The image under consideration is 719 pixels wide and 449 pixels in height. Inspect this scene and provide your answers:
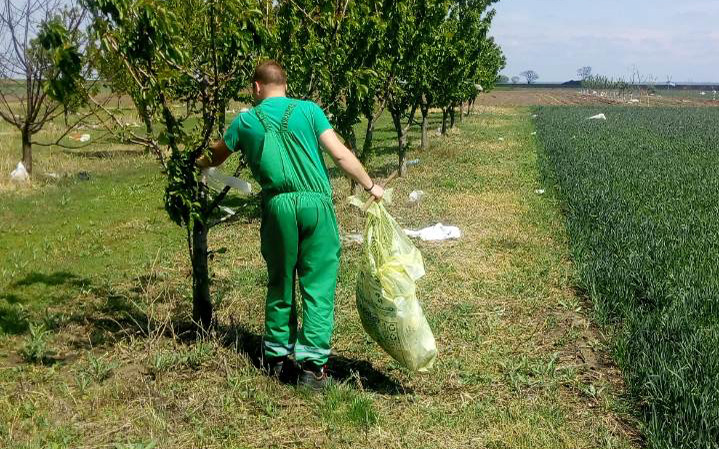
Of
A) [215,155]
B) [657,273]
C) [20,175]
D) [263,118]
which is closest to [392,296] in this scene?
[263,118]

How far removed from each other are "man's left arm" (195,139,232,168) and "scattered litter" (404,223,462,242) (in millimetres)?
4022

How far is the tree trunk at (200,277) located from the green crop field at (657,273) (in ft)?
9.11

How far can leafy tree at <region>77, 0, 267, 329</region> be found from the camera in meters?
3.68

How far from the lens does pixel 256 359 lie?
4188 mm

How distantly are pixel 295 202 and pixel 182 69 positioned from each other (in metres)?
1.26

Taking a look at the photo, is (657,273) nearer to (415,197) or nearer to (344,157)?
(344,157)

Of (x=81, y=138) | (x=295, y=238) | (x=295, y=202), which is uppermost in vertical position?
(x=295, y=202)

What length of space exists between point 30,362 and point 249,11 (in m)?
2.74

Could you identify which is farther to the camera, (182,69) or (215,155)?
(182,69)

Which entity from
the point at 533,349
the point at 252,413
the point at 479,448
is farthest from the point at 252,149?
the point at 533,349

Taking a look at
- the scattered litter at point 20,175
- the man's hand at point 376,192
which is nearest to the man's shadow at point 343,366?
the man's hand at point 376,192

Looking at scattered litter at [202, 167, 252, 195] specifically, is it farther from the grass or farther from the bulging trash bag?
the grass

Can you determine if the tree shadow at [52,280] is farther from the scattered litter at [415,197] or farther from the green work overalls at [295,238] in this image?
the scattered litter at [415,197]

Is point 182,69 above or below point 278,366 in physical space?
above
